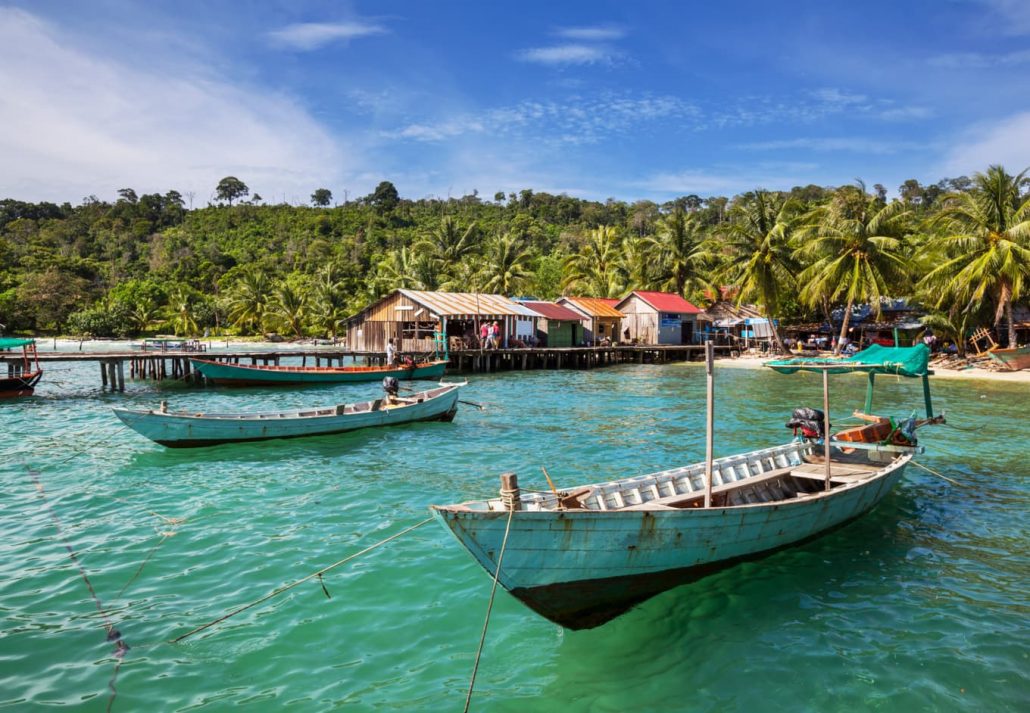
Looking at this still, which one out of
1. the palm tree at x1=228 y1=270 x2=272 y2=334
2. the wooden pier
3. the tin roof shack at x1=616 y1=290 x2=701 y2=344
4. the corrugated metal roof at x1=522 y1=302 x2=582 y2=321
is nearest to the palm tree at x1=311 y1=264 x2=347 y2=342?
the palm tree at x1=228 y1=270 x2=272 y2=334

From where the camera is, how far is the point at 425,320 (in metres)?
37.9

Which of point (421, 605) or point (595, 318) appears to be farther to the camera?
point (595, 318)

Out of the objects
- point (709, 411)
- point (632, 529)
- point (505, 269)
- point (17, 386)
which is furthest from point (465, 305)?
point (632, 529)

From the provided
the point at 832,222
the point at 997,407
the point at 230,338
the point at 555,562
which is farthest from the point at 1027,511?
the point at 230,338

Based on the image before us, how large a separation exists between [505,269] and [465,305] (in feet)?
46.8

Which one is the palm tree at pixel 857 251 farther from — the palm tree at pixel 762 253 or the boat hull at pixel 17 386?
the boat hull at pixel 17 386

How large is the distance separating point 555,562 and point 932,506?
8.94m

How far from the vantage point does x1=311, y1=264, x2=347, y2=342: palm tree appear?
63562 mm

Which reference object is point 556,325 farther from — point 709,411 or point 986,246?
point 709,411

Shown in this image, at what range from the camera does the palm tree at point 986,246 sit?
104 feet

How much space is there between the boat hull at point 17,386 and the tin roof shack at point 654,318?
1484 inches

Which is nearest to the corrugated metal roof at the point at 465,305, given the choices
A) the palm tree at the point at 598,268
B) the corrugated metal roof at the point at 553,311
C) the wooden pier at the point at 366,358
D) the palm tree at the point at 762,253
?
the corrugated metal roof at the point at 553,311

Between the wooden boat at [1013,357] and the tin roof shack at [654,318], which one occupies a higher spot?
the tin roof shack at [654,318]

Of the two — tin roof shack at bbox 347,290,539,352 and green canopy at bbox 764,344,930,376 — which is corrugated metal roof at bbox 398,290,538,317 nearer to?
tin roof shack at bbox 347,290,539,352
